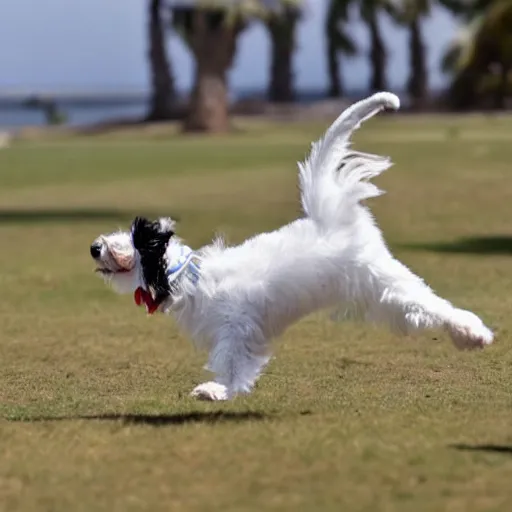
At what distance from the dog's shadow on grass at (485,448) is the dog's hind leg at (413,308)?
46.1 inches

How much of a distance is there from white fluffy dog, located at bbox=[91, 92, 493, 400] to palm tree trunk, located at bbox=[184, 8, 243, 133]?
4821cm

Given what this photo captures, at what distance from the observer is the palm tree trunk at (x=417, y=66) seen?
78.8 meters

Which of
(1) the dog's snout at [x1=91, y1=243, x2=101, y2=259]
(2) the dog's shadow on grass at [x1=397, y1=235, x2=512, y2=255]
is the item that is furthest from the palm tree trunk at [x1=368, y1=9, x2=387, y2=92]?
(1) the dog's snout at [x1=91, y1=243, x2=101, y2=259]

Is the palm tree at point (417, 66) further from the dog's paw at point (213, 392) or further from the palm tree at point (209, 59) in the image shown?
the dog's paw at point (213, 392)

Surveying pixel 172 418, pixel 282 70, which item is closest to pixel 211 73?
pixel 282 70

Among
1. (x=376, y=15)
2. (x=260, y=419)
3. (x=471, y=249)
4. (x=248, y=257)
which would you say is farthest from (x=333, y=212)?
(x=376, y=15)

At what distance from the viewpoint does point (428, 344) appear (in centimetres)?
1220

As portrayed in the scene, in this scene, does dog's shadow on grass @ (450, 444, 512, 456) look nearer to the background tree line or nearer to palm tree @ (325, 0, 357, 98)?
the background tree line

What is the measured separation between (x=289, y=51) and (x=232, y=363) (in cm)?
7183

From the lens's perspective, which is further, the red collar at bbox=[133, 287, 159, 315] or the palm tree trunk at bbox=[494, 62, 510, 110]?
the palm tree trunk at bbox=[494, 62, 510, 110]

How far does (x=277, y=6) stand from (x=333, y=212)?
48.7 metres

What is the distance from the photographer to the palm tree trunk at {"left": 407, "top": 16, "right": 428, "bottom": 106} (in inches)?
3100

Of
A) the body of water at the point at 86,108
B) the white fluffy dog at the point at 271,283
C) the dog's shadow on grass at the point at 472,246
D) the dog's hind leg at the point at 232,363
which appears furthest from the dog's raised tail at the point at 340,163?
the body of water at the point at 86,108

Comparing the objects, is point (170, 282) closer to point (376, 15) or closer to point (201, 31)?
point (201, 31)
